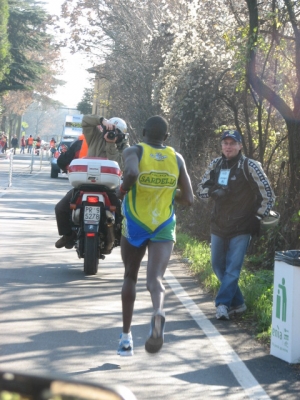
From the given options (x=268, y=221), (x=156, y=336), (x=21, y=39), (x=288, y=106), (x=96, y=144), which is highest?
(x=21, y=39)

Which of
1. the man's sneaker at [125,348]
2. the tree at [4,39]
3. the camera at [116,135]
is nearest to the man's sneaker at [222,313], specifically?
the man's sneaker at [125,348]

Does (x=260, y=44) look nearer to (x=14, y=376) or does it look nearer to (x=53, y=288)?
(x=53, y=288)

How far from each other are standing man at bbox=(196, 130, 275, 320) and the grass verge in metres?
0.22

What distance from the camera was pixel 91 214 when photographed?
9.76 m

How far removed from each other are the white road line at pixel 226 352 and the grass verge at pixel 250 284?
0.38 meters

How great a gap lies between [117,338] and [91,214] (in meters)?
3.22

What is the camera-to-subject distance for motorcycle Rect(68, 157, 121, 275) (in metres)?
9.67

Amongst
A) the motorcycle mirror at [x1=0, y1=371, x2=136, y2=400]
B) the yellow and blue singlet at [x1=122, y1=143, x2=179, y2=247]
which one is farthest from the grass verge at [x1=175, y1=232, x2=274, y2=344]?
the motorcycle mirror at [x1=0, y1=371, x2=136, y2=400]

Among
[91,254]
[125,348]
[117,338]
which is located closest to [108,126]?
[91,254]

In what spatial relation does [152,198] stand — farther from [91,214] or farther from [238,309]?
[91,214]

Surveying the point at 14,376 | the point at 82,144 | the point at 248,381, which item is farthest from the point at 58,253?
the point at 14,376

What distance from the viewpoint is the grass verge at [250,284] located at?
759cm

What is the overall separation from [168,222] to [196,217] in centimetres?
1008

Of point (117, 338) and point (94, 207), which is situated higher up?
point (94, 207)
